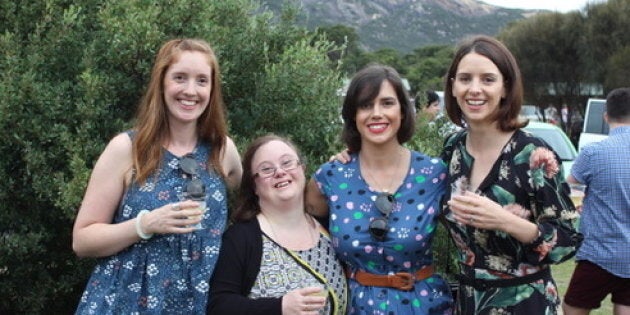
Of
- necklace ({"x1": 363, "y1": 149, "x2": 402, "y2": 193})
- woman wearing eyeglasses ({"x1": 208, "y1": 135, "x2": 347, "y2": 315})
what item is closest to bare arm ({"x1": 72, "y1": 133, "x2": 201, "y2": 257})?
woman wearing eyeglasses ({"x1": 208, "y1": 135, "x2": 347, "y2": 315})

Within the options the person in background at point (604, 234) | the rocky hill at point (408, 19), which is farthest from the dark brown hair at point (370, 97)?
the rocky hill at point (408, 19)

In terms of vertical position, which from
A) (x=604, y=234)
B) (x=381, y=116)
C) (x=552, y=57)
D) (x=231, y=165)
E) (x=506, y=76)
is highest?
(x=506, y=76)

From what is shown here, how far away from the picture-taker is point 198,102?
10.3ft

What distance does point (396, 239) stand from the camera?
10.6 feet

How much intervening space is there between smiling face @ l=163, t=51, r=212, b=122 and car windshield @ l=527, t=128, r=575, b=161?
34.8 ft

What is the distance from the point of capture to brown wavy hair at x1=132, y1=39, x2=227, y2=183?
299cm

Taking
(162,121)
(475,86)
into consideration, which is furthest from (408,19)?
(162,121)

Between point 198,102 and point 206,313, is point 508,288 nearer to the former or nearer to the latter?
point 206,313

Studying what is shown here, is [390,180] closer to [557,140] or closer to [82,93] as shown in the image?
[82,93]

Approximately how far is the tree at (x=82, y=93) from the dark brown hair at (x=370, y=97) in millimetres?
808

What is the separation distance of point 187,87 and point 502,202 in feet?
4.83

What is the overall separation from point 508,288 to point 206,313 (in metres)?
1.33

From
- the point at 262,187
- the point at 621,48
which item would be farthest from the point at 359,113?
the point at 621,48

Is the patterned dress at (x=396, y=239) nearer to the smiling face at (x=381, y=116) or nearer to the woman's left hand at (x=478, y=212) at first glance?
the smiling face at (x=381, y=116)
